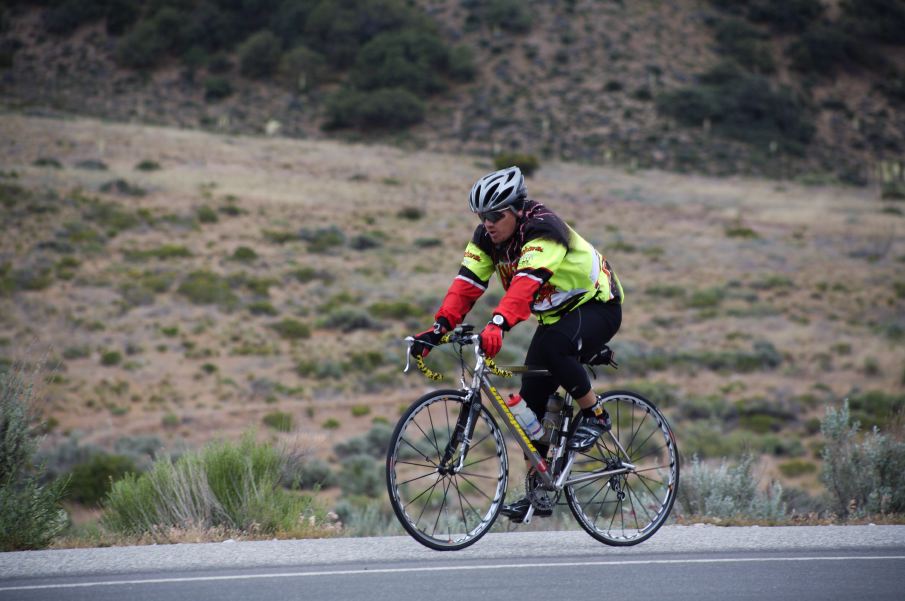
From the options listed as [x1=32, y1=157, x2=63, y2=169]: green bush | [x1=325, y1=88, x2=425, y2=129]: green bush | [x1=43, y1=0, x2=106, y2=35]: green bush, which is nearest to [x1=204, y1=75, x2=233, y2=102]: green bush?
[x1=325, y1=88, x2=425, y2=129]: green bush

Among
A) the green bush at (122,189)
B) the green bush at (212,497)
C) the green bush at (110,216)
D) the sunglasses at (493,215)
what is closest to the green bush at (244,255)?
the green bush at (110,216)

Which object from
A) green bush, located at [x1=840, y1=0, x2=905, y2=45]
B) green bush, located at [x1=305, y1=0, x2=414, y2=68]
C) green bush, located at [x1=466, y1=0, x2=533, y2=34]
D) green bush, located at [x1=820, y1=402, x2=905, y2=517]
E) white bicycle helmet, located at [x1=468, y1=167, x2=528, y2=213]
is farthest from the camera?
green bush, located at [x1=840, y1=0, x2=905, y2=45]

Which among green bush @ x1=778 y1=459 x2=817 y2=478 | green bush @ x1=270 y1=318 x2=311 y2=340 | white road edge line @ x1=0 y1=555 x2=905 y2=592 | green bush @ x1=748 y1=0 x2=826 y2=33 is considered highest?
white road edge line @ x1=0 y1=555 x2=905 y2=592

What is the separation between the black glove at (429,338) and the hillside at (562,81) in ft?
195

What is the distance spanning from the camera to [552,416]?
5.79 m

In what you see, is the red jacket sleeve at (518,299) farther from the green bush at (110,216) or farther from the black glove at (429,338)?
the green bush at (110,216)

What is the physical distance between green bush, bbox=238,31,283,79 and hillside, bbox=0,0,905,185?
26cm

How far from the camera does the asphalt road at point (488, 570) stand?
475cm

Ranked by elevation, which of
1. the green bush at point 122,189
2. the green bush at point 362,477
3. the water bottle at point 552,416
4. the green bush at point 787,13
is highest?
the water bottle at point 552,416

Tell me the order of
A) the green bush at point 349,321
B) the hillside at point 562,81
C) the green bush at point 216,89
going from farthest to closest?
the green bush at point 216,89 → the hillside at point 562,81 → the green bush at point 349,321

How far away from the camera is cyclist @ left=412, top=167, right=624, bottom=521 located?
5223mm

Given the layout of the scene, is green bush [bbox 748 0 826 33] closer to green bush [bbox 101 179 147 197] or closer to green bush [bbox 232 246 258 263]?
green bush [bbox 101 179 147 197]

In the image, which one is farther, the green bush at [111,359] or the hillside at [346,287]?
the green bush at [111,359]

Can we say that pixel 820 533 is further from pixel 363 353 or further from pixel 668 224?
pixel 668 224
